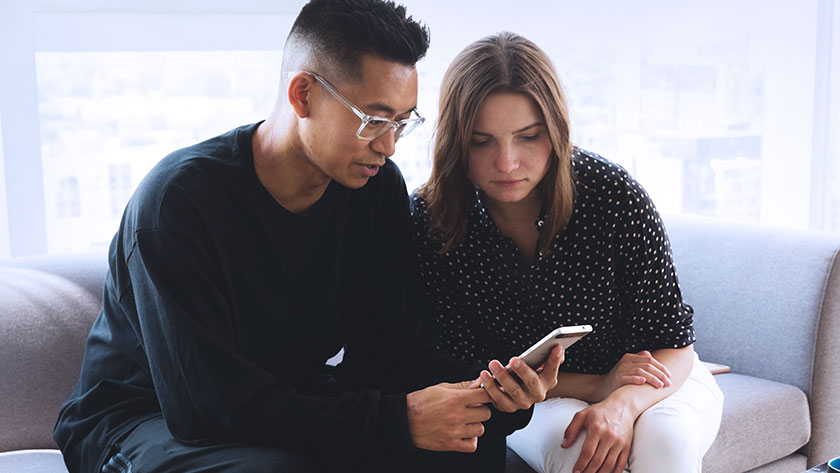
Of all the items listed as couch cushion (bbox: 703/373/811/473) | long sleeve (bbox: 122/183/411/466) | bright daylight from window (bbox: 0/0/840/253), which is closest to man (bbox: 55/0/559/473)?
long sleeve (bbox: 122/183/411/466)

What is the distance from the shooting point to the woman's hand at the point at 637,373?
5.62 feet

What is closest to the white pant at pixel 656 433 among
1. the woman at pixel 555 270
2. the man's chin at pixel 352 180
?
the woman at pixel 555 270

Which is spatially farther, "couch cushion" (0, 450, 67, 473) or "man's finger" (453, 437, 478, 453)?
"couch cushion" (0, 450, 67, 473)

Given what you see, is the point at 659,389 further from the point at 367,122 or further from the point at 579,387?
the point at 367,122

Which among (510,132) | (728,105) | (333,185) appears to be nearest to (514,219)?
(510,132)

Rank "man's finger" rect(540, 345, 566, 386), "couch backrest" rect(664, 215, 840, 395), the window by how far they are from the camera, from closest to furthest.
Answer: "man's finger" rect(540, 345, 566, 386), "couch backrest" rect(664, 215, 840, 395), the window

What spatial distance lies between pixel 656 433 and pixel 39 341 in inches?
51.3

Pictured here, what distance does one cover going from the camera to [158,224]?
1.43 m

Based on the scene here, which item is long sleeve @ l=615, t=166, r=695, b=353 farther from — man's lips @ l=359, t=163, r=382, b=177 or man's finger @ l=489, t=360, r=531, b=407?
man's lips @ l=359, t=163, r=382, b=177

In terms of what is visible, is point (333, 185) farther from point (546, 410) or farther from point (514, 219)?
point (546, 410)

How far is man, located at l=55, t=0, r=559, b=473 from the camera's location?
1409 mm

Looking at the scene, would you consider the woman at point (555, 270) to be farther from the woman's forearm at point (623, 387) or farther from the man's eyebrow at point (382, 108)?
the man's eyebrow at point (382, 108)

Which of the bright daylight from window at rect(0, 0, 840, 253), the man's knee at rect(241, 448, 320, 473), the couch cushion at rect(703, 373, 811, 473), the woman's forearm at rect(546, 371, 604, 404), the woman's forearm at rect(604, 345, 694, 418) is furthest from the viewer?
the bright daylight from window at rect(0, 0, 840, 253)

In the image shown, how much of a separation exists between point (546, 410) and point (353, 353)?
43 centimetres
